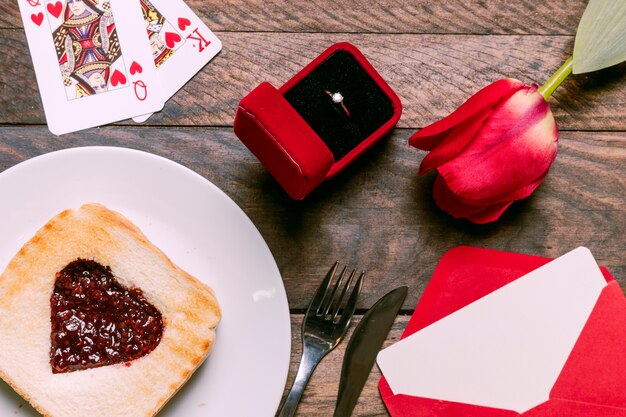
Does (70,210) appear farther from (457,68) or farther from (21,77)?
(457,68)

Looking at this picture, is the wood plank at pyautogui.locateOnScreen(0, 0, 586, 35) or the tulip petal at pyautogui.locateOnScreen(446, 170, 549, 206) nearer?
the tulip petal at pyautogui.locateOnScreen(446, 170, 549, 206)

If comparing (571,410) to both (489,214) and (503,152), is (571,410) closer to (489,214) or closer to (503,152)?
(489,214)

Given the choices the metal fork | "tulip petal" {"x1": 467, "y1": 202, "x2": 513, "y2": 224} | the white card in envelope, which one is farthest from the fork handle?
"tulip petal" {"x1": 467, "y1": 202, "x2": 513, "y2": 224}

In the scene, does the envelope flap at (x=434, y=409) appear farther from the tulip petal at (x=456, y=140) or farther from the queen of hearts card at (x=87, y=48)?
the queen of hearts card at (x=87, y=48)

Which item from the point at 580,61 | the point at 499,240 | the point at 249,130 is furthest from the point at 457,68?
the point at 249,130

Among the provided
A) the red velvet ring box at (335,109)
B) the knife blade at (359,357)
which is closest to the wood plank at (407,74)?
the red velvet ring box at (335,109)

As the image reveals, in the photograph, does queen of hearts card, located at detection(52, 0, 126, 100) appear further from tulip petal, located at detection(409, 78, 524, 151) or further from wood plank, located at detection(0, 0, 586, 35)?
tulip petal, located at detection(409, 78, 524, 151)

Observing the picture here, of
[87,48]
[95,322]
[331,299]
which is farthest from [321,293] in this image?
[87,48]
